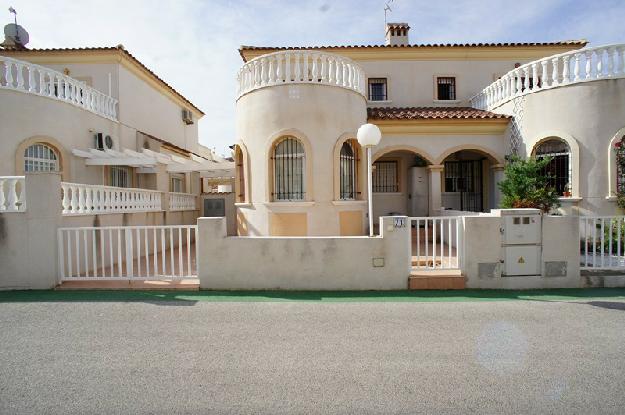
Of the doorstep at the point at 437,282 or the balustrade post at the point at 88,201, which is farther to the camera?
the balustrade post at the point at 88,201

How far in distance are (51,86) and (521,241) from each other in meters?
14.3

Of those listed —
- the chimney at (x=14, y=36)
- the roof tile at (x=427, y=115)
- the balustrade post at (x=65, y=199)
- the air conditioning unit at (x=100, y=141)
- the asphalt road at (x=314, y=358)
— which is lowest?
the asphalt road at (x=314, y=358)

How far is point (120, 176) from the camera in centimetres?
1481

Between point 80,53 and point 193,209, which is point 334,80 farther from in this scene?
point 80,53

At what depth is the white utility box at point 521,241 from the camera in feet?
22.3

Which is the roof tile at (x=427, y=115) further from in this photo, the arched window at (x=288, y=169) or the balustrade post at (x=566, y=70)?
the arched window at (x=288, y=169)

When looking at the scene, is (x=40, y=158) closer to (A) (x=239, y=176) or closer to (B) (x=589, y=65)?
(A) (x=239, y=176)

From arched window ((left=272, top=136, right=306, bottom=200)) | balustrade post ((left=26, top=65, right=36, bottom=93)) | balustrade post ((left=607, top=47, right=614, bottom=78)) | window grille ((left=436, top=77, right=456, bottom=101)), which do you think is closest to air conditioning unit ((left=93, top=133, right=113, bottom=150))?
balustrade post ((left=26, top=65, right=36, bottom=93))

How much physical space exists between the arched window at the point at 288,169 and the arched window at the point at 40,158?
7774mm

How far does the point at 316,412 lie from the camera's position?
301cm

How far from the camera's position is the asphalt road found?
3.16 m

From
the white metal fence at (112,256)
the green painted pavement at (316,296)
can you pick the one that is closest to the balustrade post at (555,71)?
the green painted pavement at (316,296)

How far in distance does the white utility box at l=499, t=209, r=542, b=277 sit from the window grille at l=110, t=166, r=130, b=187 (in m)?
14.3

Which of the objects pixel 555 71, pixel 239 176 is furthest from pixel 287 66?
pixel 555 71
